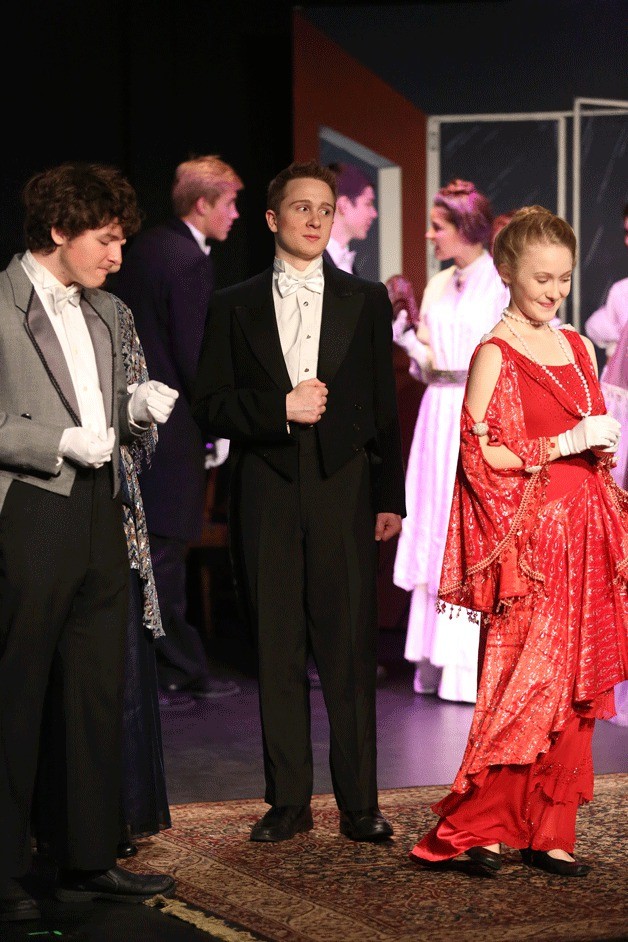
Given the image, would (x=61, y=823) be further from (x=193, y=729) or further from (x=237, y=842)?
(x=193, y=729)

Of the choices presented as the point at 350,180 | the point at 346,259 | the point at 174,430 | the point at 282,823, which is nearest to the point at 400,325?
the point at 346,259

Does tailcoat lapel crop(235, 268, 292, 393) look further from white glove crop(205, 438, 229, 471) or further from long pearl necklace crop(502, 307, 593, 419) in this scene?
white glove crop(205, 438, 229, 471)

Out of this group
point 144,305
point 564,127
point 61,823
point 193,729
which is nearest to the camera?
point 61,823

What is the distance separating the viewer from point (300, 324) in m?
4.05

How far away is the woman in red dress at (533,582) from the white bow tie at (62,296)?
0.92 meters

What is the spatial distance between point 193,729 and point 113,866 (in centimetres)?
199

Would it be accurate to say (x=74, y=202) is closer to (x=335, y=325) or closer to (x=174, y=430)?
(x=335, y=325)

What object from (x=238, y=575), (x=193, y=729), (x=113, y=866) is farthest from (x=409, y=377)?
(x=113, y=866)

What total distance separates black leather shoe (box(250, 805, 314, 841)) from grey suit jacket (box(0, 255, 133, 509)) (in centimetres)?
111

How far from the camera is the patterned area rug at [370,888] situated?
3.23 metres

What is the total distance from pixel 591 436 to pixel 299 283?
94 cm

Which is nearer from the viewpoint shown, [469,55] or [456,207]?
[456,207]

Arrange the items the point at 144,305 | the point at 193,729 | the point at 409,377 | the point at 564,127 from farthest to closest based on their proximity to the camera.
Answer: the point at 409,377 < the point at 564,127 < the point at 144,305 < the point at 193,729

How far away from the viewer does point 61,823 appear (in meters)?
3.46
